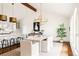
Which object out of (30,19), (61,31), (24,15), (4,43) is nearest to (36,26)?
(30,19)

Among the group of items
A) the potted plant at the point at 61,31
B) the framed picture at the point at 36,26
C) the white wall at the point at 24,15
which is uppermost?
the white wall at the point at 24,15

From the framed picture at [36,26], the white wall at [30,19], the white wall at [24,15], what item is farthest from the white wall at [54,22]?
the white wall at [24,15]

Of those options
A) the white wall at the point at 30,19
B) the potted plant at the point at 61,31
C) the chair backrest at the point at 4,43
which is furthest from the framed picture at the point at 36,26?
the chair backrest at the point at 4,43

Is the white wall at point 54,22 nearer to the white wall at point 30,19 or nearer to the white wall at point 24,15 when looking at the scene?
the white wall at point 30,19

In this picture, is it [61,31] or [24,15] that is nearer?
[61,31]

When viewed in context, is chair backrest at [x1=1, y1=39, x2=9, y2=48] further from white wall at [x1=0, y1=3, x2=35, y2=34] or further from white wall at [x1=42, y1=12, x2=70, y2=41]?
white wall at [x1=42, y1=12, x2=70, y2=41]

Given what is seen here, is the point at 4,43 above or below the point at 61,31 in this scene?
below

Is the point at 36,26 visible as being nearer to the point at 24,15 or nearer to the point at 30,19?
the point at 30,19

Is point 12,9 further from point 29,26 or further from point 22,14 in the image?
point 29,26

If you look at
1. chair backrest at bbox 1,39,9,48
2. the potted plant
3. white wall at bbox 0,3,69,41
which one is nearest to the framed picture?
white wall at bbox 0,3,69,41

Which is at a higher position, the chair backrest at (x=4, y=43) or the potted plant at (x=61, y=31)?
the potted plant at (x=61, y=31)

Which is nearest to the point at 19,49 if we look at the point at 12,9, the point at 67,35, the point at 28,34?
the point at 28,34

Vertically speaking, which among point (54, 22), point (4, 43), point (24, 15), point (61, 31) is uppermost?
point (24, 15)

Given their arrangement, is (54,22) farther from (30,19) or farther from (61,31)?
(30,19)
